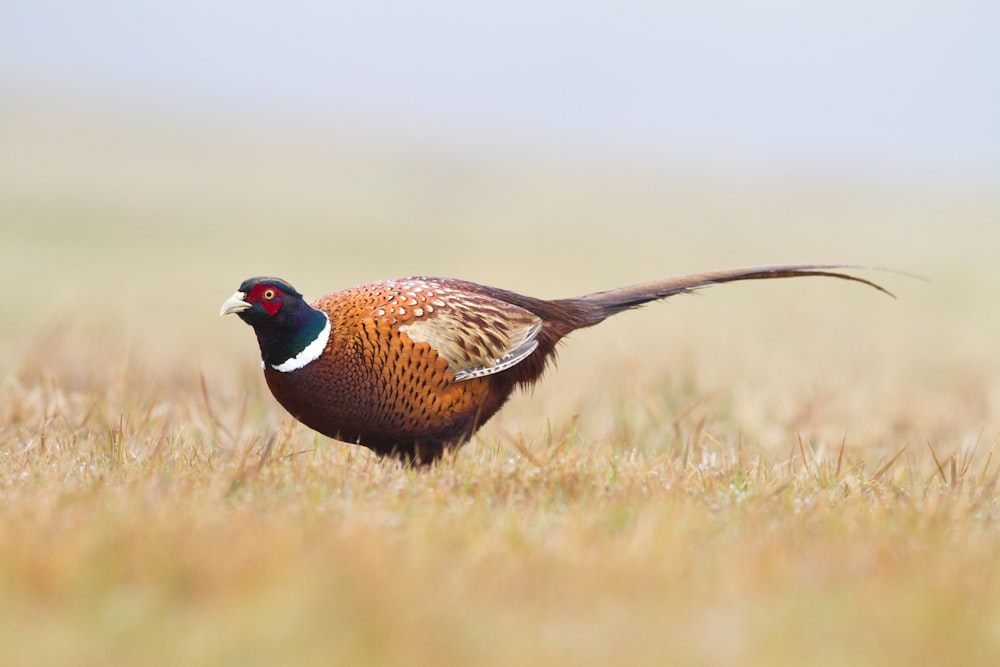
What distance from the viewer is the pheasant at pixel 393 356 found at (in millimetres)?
4453

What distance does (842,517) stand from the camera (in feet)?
12.4

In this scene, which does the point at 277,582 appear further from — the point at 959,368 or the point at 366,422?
the point at 959,368

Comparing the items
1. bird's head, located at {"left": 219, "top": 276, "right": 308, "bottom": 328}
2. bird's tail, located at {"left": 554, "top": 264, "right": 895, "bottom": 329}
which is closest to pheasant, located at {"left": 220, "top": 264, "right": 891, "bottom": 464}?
bird's head, located at {"left": 219, "top": 276, "right": 308, "bottom": 328}

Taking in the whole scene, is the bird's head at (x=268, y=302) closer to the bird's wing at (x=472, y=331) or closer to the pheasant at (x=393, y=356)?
the pheasant at (x=393, y=356)

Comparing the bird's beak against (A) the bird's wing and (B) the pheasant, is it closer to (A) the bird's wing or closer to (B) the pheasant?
(B) the pheasant

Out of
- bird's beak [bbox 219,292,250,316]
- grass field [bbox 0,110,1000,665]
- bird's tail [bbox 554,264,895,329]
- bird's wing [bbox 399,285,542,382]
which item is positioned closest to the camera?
grass field [bbox 0,110,1000,665]

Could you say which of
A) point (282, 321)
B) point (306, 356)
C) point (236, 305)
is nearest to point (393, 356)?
point (306, 356)

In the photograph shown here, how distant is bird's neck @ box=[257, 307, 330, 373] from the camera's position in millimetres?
4453

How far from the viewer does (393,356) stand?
179 inches

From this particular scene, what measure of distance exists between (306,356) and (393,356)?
34 cm

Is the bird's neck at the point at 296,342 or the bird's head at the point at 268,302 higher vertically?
the bird's head at the point at 268,302

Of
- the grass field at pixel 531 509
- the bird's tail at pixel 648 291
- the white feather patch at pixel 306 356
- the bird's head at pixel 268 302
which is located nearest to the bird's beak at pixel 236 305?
the bird's head at pixel 268 302

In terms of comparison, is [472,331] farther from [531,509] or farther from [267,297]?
[531,509]

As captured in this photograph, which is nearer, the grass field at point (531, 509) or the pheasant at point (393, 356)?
the grass field at point (531, 509)
